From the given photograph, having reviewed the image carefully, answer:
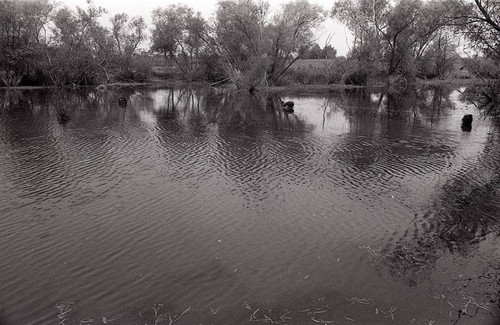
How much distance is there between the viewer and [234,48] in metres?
53.7

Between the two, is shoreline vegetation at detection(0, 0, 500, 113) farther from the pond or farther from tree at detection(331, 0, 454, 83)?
the pond

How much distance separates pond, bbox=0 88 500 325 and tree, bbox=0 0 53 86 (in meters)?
43.7

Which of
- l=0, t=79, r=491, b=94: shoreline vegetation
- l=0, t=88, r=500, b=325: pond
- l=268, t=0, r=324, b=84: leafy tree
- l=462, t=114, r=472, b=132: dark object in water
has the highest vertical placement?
l=268, t=0, r=324, b=84: leafy tree

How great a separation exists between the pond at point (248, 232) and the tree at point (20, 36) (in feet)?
143

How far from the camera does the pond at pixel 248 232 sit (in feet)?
18.5

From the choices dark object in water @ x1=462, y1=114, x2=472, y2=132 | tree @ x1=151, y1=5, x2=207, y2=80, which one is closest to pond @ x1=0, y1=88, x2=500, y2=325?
dark object in water @ x1=462, y1=114, x2=472, y2=132

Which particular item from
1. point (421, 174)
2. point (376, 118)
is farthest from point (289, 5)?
point (421, 174)

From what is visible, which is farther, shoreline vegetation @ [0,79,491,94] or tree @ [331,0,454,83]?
tree @ [331,0,454,83]

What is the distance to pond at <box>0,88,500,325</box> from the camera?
5625mm

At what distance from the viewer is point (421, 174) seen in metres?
12.3

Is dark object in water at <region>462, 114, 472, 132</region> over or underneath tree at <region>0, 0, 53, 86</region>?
underneath

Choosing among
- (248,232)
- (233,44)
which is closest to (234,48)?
(233,44)

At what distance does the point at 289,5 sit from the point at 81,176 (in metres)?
47.3

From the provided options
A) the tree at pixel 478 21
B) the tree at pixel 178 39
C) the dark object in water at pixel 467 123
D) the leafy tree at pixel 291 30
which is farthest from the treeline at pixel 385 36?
the dark object in water at pixel 467 123
